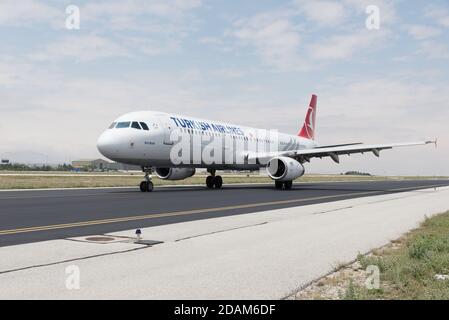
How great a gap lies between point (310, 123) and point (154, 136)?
24.1 m

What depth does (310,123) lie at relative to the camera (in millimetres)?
46656

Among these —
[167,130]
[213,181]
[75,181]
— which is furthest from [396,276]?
[75,181]

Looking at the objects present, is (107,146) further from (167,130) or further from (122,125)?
(167,130)

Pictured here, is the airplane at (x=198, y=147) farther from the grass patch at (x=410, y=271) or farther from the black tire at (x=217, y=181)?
the grass patch at (x=410, y=271)

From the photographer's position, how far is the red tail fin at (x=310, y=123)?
46031 millimetres

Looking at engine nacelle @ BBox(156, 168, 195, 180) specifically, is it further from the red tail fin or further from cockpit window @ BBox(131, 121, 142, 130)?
the red tail fin

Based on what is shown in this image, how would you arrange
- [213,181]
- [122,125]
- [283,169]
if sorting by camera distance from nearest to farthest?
[122,125]
[283,169]
[213,181]

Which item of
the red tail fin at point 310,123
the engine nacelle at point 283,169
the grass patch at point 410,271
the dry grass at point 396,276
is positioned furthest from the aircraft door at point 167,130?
the red tail fin at point 310,123

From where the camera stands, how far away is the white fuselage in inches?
966

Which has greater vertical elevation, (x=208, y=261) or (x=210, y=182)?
(x=210, y=182)

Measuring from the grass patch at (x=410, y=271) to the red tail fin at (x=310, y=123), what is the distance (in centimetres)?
3671
